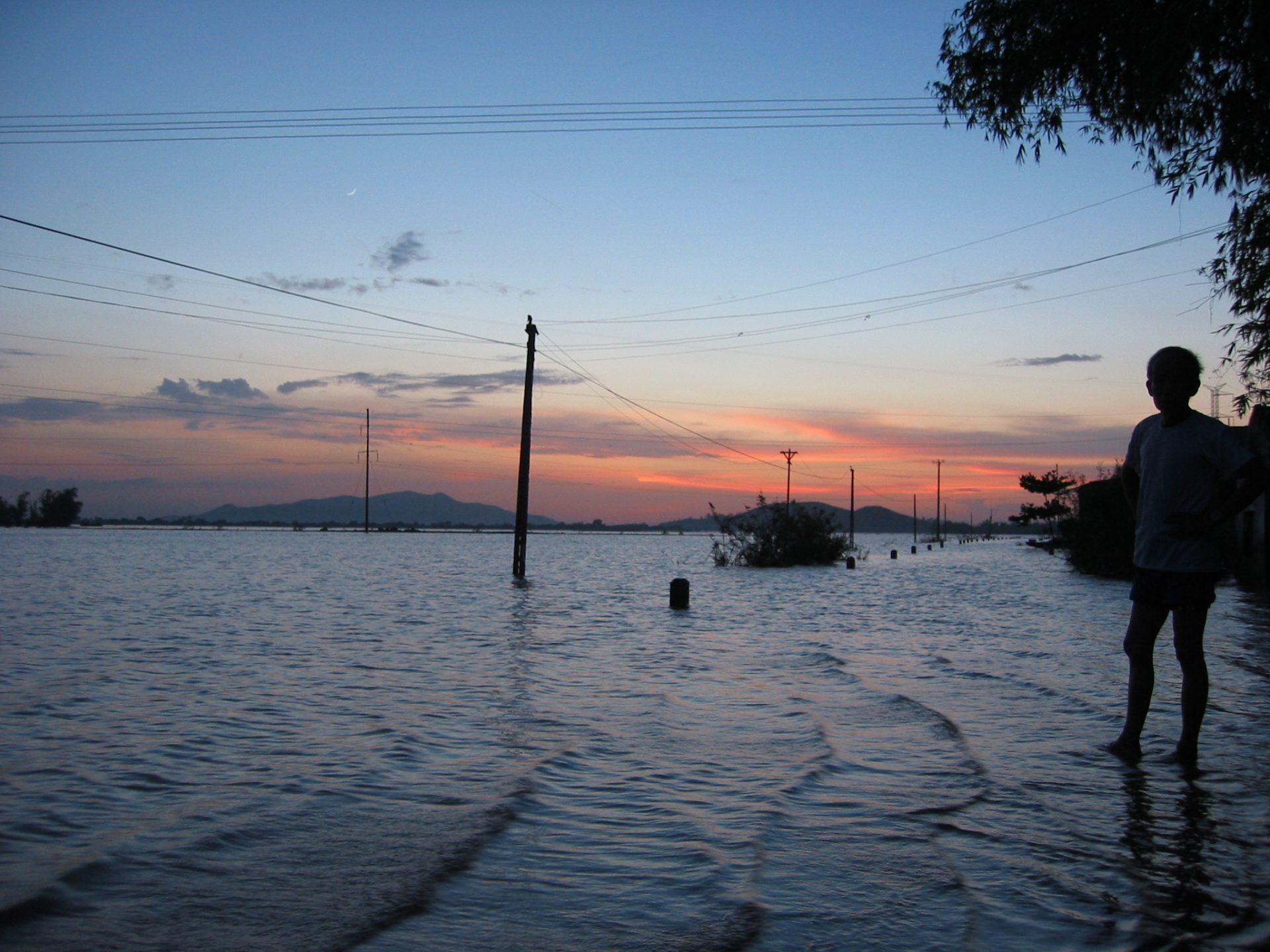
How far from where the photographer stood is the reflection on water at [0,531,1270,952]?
3.60m

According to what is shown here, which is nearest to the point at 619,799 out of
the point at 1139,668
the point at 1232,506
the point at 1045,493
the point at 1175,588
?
the point at 1139,668

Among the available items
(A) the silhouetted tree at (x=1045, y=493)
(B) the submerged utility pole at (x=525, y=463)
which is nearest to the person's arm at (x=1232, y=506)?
(B) the submerged utility pole at (x=525, y=463)

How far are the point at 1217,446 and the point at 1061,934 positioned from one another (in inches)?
124

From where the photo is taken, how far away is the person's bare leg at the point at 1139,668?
18.5 ft

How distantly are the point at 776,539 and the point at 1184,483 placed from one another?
139 feet

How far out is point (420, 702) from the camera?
8930 millimetres

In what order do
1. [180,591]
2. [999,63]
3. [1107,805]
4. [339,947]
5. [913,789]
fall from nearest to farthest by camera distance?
[339,947], [1107,805], [913,789], [999,63], [180,591]

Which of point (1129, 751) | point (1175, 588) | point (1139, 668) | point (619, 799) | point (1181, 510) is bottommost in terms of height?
point (619, 799)

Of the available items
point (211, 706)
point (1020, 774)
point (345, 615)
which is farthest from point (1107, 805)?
point (345, 615)

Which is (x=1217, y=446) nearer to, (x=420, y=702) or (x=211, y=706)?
(x=420, y=702)

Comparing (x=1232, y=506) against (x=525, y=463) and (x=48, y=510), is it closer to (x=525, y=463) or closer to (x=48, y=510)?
(x=525, y=463)

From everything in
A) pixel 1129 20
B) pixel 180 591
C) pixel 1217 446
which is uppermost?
pixel 1129 20

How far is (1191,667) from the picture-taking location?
218 inches

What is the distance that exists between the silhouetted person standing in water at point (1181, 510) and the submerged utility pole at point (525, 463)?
A: 27.8m
